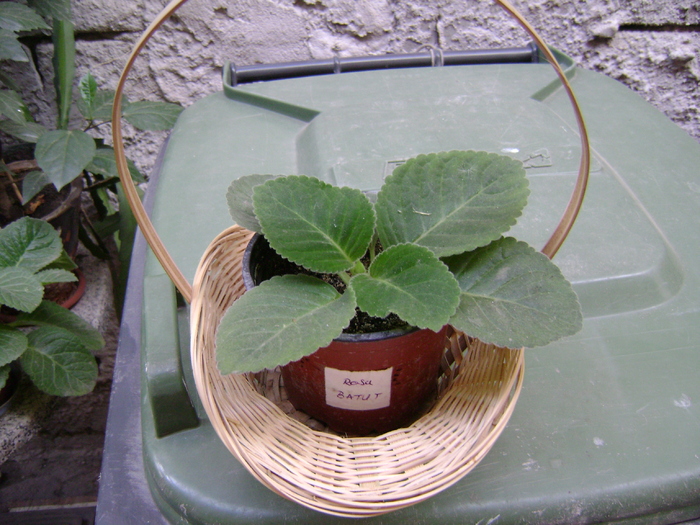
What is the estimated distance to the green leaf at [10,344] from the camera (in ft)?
2.78

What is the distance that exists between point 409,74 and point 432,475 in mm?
844

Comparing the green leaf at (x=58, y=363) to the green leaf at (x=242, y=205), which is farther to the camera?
the green leaf at (x=58, y=363)

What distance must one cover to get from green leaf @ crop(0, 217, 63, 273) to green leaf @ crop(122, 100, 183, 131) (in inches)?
11.9

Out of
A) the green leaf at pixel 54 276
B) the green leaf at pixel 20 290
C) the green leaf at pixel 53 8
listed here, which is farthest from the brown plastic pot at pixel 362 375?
the green leaf at pixel 53 8

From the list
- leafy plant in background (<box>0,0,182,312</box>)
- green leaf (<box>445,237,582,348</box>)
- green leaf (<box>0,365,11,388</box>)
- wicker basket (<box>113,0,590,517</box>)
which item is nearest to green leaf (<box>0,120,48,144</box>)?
leafy plant in background (<box>0,0,182,312</box>)

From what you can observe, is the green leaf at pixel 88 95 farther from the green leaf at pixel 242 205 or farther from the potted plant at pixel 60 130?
the green leaf at pixel 242 205

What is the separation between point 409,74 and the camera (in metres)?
1.05

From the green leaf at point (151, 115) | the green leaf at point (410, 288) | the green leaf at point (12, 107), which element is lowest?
the green leaf at point (151, 115)

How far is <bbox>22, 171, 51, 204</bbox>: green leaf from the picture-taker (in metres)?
1.03

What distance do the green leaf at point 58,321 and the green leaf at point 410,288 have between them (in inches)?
30.0

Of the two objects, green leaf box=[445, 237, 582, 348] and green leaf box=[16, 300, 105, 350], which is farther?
green leaf box=[16, 300, 105, 350]

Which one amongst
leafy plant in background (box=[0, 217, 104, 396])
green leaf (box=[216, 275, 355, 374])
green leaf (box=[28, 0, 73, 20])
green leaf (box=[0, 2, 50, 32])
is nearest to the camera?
green leaf (box=[216, 275, 355, 374])

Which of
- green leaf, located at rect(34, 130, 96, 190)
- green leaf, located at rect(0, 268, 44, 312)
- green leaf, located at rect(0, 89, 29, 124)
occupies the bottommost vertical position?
green leaf, located at rect(0, 268, 44, 312)

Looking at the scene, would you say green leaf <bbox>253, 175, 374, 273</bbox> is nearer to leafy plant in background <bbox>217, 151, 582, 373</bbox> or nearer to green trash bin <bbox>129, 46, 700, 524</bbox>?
leafy plant in background <bbox>217, 151, 582, 373</bbox>
